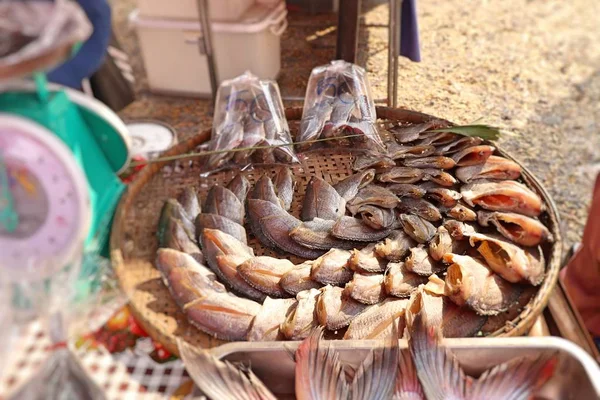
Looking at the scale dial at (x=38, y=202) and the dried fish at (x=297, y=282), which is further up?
the scale dial at (x=38, y=202)

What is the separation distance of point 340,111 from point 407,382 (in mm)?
1297

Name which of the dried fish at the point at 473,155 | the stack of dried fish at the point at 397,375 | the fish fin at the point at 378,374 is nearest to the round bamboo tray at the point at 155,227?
the dried fish at the point at 473,155

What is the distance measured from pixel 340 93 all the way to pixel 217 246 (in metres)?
0.99

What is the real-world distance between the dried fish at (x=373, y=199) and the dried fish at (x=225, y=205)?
0.43 metres

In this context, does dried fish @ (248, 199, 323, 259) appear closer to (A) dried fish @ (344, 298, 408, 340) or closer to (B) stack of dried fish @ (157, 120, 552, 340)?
(B) stack of dried fish @ (157, 120, 552, 340)

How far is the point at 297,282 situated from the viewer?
166cm

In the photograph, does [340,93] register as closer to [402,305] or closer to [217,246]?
[217,246]

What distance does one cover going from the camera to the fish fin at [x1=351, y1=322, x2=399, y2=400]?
3.93 feet

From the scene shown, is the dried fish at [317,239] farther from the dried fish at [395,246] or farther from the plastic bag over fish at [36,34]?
the plastic bag over fish at [36,34]

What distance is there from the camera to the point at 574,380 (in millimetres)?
1188

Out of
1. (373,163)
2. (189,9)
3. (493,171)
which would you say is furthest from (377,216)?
(189,9)

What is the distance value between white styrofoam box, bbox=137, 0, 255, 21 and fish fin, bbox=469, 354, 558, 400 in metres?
3.47

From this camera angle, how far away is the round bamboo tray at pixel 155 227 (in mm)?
1387

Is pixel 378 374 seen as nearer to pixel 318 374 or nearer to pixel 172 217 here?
pixel 318 374
